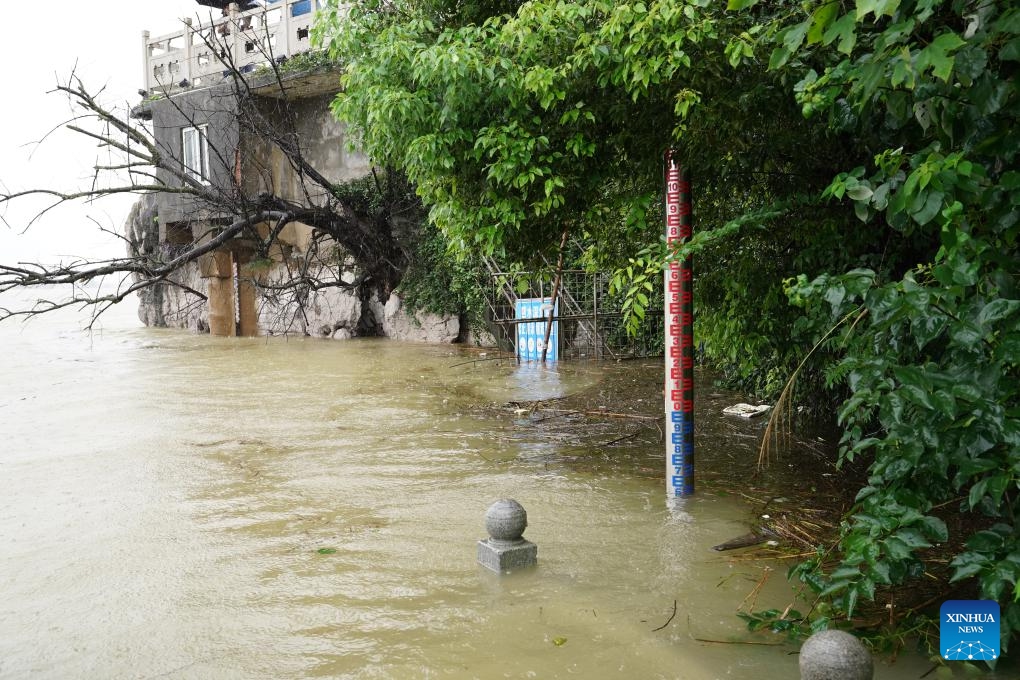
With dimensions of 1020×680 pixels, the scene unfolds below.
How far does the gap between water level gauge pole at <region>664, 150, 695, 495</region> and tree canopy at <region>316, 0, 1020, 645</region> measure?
19 centimetres

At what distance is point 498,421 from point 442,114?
441 cm

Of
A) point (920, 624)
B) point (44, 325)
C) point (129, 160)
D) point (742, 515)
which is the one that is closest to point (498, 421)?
point (742, 515)

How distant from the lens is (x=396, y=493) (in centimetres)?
677

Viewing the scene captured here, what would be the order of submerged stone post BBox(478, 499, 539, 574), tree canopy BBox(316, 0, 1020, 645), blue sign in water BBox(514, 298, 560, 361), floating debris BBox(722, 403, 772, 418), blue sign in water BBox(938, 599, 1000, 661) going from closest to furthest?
tree canopy BBox(316, 0, 1020, 645)
blue sign in water BBox(938, 599, 1000, 661)
submerged stone post BBox(478, 499, 539, 574)
floating debris BBox(722, 403, 772, 418)
blue sign in water BBox(514, 298, 560, 361)

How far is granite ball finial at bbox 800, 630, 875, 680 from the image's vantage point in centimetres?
292

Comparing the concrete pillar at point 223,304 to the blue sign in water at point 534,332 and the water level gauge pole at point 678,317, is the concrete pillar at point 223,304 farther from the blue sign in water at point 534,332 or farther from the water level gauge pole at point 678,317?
the water level gauge pole at point 678,317

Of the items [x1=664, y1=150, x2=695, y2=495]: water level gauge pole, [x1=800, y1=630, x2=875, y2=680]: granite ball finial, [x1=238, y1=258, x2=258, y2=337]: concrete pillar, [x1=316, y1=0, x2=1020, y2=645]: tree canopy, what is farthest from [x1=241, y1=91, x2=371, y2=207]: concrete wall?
[x1=800, y1=630, x2=875, y2=680]: granite ball finial

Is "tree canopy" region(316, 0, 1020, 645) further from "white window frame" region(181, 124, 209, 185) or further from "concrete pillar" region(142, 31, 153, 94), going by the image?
"concrete pillar" region(142, 31, 153, 94)

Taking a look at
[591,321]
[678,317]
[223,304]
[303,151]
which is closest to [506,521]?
[678,317]

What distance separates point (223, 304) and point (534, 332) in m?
13.1

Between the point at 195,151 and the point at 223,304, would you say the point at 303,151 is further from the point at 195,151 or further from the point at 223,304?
the point at 223,304

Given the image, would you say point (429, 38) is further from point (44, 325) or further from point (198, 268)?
point (44, 325)

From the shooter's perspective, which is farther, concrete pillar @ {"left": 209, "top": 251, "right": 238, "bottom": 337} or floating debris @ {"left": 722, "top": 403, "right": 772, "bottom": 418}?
concrete pillar @ {"left": 209, "top": 251, "right": 238, "bottom": 337}

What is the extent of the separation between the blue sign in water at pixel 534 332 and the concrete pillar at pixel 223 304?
485 inches
